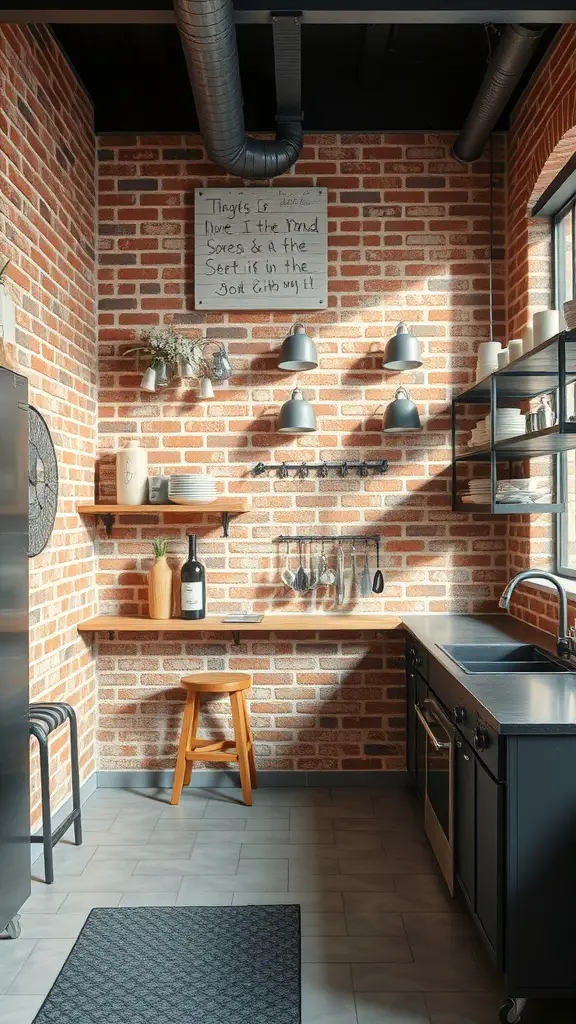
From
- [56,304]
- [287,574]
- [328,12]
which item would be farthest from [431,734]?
[328,12]

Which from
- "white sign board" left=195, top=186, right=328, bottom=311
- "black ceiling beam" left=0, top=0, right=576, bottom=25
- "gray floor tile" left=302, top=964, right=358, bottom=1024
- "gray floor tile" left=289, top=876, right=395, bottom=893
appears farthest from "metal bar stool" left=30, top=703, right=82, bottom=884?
"black ceiling beam" left=0, top=0, right=576, bottom=25

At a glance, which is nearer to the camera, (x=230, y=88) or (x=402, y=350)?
(x=230, y=88)

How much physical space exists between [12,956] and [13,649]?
836 mm

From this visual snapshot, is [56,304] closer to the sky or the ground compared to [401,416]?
closer to the sky

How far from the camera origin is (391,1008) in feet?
6.32

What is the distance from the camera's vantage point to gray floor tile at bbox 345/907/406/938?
228cm

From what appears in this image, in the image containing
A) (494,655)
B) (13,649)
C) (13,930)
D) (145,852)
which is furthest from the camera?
(145,852)

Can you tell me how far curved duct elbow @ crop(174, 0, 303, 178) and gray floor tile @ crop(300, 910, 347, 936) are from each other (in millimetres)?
2634

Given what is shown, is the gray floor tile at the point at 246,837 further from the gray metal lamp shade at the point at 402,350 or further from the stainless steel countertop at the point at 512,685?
the gray metal lamp shade at the point at 402,350

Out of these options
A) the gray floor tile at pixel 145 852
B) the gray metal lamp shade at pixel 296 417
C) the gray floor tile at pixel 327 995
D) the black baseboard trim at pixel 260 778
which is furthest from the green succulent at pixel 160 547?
the gray floor tile at pixel 327 995

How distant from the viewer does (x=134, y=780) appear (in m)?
3.48

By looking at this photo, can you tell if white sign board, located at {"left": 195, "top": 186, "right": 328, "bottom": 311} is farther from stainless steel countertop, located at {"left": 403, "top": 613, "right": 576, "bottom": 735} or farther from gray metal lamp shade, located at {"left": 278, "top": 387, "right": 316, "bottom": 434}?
stainless steel countertop, located at {"left": 403, "top": 613, "right": 576, "bottom": 735}

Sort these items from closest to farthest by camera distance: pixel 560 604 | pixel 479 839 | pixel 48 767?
pixel 479 839, pixel 560 604, pixel 48 767

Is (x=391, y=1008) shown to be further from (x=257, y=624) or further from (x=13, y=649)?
(x=257, y=624)
